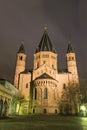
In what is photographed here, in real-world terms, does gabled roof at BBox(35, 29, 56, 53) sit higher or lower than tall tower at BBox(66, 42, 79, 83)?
higher

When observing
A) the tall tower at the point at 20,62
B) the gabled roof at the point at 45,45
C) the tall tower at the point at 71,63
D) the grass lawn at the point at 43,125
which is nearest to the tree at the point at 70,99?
the tall tower at the point at 71,63

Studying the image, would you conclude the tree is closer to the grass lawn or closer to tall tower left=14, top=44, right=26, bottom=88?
tall tower left=14, top=44, right=26, bottom=88

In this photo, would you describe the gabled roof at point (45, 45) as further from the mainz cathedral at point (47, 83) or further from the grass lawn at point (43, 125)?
the grass lawn at point (43, 125)

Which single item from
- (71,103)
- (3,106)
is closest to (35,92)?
(71,103)

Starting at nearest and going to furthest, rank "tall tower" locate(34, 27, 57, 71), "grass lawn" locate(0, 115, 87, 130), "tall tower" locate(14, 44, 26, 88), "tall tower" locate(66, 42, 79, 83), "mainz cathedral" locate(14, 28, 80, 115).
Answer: "grass lawn" locate(0, 115, 87, 130) < "mainz cathedral" locate(14, 28, 80, 115) < "tall tower" locate(34, 27, 57, 71) < "tall tower" locate(66, 42, 79, 83) < "tall tower" locate(14, 44, 26, 88)

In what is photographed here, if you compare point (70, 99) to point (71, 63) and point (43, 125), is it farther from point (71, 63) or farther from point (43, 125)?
point (43, 125)

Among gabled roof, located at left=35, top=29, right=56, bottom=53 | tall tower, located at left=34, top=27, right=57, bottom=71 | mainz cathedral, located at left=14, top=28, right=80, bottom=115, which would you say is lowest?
mainz cathedral, located at left=14, top=28, right=80, bottom=115

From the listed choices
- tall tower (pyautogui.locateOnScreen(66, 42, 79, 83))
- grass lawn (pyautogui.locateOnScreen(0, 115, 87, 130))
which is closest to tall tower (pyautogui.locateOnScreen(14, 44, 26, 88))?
tall tower (pyautogui.locateOnScreen(66, 42, 79, 83))

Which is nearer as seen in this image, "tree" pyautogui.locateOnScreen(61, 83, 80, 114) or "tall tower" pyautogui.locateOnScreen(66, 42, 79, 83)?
"tree" pyautogui.locateOnScreen(61, 83, 80, 114)

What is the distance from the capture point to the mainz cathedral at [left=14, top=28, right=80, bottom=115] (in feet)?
185

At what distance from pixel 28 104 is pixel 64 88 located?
16813 mm

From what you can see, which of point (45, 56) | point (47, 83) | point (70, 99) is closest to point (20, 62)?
point (45, 56)

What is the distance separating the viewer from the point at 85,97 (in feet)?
183

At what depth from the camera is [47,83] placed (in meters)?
56.6
